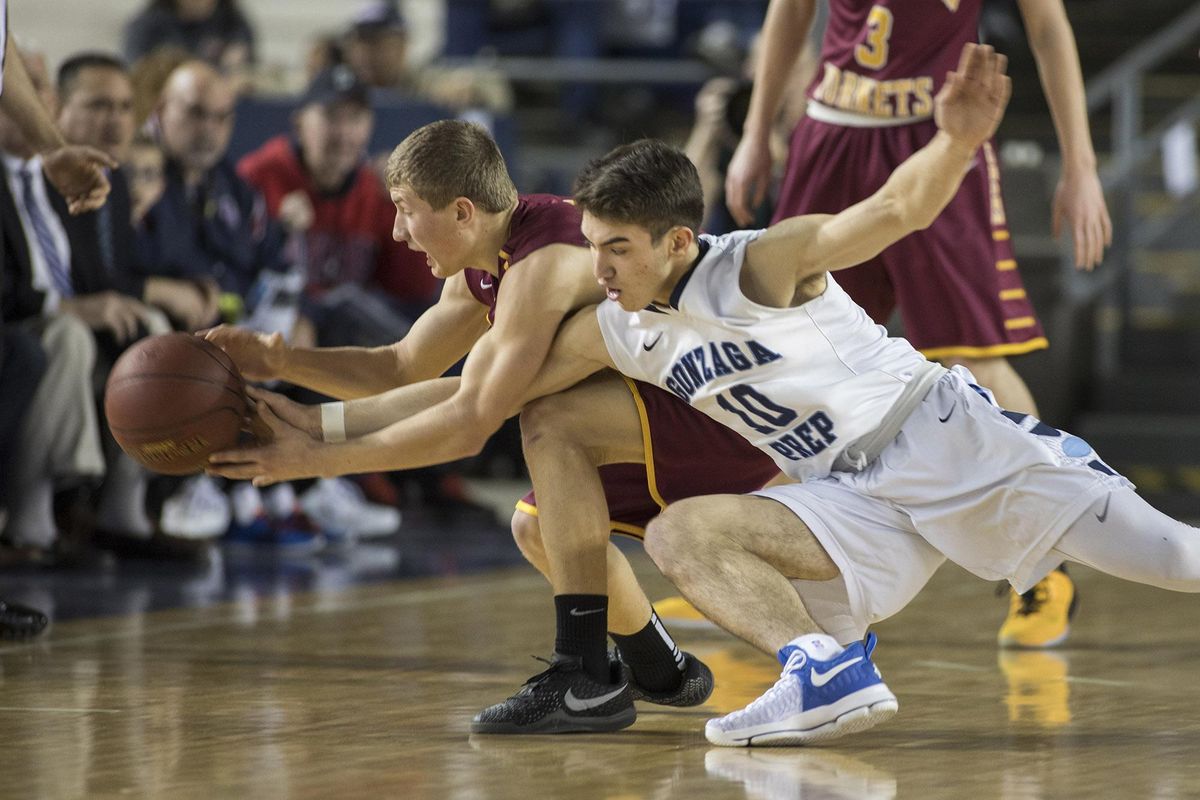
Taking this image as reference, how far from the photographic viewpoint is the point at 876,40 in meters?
4.59

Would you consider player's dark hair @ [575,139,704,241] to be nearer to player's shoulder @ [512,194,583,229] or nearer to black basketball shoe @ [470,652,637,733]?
player's shoulder @ [512,194,583,229]

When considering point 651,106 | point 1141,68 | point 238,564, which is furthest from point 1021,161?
point 238,564

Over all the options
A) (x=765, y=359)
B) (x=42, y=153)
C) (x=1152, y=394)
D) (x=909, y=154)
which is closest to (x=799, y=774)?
(x=765, y=359)

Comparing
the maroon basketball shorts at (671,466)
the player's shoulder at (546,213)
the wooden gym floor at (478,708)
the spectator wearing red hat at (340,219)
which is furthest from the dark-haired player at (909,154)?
the spectator wearing red hat at (340,219)

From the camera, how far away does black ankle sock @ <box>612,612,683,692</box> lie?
11.7 ft

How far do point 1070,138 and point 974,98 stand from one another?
4.91 feet

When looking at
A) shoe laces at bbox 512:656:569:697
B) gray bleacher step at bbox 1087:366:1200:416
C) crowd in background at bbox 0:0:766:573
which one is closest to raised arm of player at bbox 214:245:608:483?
shoe laces at bbox 512:656:569:697

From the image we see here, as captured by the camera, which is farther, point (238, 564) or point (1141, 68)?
point (1141, 68)

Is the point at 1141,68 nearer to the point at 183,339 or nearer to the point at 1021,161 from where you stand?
the point at 1021,161

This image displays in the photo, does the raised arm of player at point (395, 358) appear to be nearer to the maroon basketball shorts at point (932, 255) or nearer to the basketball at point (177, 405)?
the basketball at point (177, 405)

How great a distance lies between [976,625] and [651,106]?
28.0ft

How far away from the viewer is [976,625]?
16.2 feet

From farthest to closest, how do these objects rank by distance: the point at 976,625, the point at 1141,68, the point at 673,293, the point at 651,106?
the point at 651,106 → the point at 1141,68 → the point at 976,625 → the point at 673,293

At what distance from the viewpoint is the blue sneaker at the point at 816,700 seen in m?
3.10
